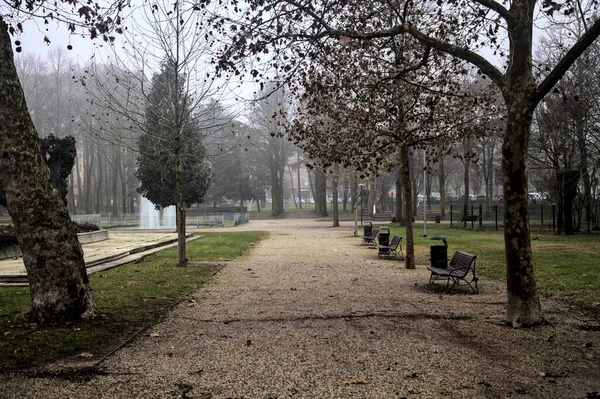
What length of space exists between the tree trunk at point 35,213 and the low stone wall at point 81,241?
8718 millimetres

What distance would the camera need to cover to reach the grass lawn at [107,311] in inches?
214

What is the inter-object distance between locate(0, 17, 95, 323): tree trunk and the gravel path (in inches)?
49.3

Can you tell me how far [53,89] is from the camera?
4975 cm

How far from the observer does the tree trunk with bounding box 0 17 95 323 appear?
6.17m

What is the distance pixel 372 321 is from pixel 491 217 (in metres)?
39.2

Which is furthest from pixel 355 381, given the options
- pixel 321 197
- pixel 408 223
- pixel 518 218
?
pixel 321 197

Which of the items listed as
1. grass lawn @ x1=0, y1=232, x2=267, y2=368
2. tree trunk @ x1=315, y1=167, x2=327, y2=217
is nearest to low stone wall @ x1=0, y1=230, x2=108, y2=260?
grass lawn @ x1=0, y1=232, x2=267, y2=368

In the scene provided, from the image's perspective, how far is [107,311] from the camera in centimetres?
735

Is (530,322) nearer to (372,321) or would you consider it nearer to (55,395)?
(372,321)

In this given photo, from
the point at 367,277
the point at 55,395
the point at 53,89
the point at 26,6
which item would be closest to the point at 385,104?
the point at 367,277

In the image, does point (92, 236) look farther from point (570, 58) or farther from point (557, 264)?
point (570, 58)

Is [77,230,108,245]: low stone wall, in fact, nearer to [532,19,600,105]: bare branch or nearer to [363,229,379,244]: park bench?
[363,229,379,244]: park bench

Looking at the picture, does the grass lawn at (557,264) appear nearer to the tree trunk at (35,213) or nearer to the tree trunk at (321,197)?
the tree trunk at (35,213)

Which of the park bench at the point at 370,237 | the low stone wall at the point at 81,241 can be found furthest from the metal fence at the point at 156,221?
the park bench at the point at 370,237
